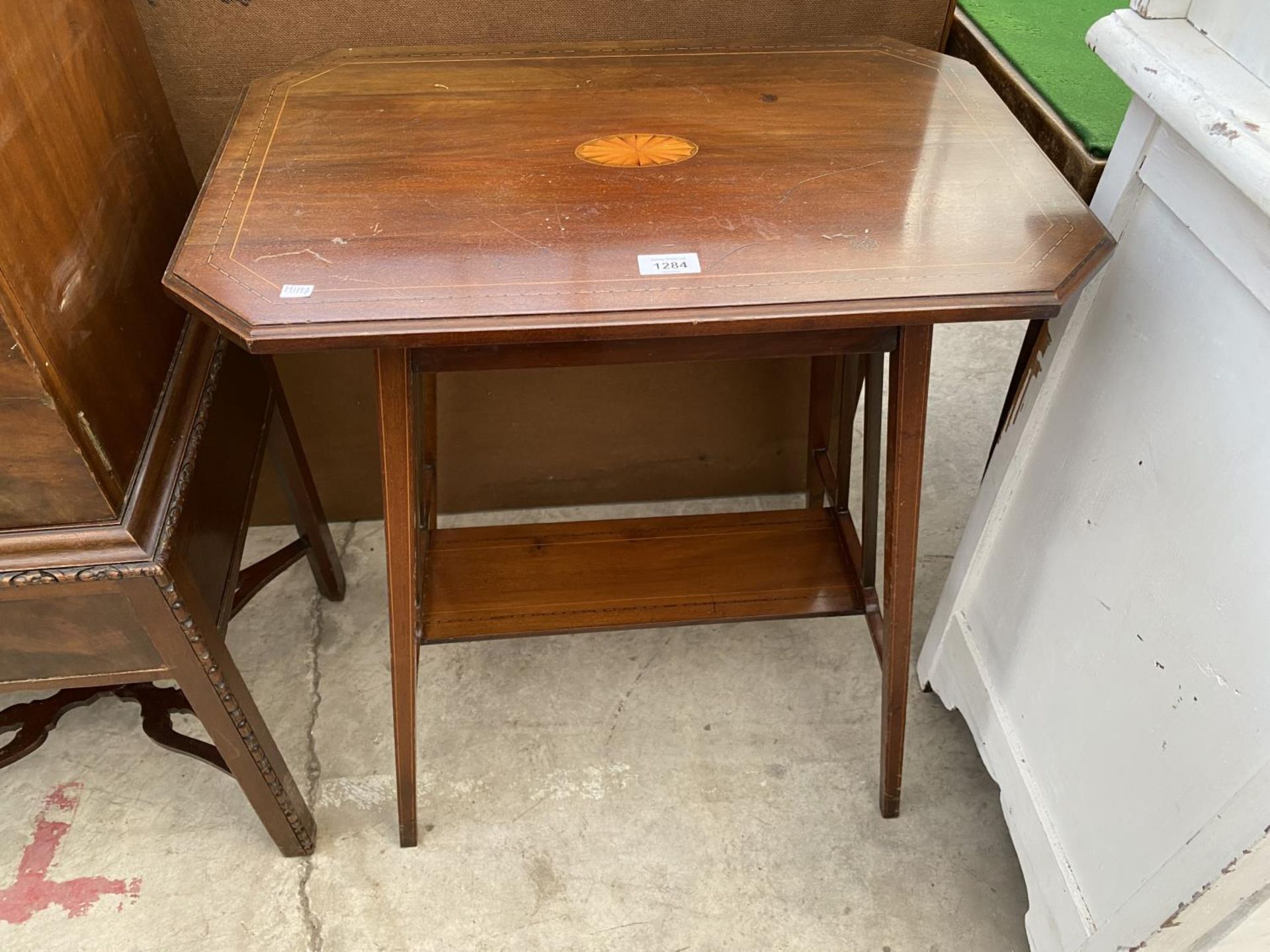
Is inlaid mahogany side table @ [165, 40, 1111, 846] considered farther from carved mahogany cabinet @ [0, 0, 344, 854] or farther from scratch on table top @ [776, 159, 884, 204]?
carved mahogany cabinet @ [0, 0, 344, 854]

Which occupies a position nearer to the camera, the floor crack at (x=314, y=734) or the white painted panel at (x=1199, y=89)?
the white painted panel at (x=1199, y=89)

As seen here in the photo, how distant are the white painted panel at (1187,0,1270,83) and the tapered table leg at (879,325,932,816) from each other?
413 millimetres

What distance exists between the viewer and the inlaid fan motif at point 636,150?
4.01ft

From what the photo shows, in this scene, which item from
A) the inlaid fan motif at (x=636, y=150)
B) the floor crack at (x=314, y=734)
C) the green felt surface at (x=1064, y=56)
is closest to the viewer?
the inlaid fan motif at (x=636, y=150)

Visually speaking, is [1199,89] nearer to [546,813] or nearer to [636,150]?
[636,150]

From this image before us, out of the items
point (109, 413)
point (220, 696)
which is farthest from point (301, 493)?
point (109, 413)

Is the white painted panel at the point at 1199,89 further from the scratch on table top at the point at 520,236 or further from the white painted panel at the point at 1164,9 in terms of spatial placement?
the scratch on table top at the point at 520,236

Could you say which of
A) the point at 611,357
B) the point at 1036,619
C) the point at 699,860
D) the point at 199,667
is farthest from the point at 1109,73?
the point at 199,667

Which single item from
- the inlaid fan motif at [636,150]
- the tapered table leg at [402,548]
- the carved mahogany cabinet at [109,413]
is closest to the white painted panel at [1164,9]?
the inlaid fan motif at [636,150]

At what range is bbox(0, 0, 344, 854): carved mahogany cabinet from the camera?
3.34 feet

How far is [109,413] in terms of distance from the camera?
1.14 metres

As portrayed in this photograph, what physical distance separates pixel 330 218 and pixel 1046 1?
1.50 meters

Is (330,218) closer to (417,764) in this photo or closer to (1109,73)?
(417,764)

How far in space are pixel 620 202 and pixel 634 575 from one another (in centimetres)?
77
